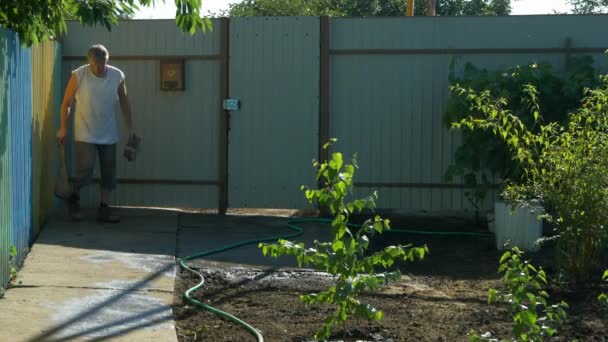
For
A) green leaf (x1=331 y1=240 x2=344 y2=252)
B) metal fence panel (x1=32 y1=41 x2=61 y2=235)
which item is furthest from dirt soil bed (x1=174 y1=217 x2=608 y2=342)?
metal fence panel (x1=32 y1=41 x2=61 y2=235)

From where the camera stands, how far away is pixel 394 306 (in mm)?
6734

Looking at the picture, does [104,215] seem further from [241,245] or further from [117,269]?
[117,269]

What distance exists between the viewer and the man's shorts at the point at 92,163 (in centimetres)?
950

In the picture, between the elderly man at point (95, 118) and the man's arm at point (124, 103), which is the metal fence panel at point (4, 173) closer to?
the elderly man at point (95, 118)

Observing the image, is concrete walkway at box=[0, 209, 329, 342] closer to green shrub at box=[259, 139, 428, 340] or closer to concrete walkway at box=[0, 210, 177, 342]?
concrete walkway at box=[0, 210, 177, 342]

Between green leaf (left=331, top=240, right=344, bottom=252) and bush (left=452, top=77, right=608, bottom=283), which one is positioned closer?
green leaf (left=331, top=240, right=344, bottom=252)

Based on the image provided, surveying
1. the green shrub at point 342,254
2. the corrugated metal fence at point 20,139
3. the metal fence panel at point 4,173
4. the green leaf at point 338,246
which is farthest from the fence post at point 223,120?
the green leaf at point 338,246

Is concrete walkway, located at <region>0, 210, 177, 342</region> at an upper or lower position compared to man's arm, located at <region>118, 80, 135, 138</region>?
lower

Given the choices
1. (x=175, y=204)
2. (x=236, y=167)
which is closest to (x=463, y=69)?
(x=236, y=167)

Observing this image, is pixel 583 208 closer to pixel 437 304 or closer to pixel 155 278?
pixel 437 304

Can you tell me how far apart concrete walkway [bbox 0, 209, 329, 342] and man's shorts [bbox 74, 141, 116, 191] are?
42cm

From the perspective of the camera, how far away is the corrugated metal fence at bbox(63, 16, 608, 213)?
10.7 m

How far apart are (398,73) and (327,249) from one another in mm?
5731

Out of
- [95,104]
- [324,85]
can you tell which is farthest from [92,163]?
[324,85]
